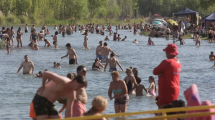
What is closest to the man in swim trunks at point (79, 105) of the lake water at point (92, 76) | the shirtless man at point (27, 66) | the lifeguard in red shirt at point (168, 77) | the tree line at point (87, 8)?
the lifeguard in red shirt at point (168, 77)

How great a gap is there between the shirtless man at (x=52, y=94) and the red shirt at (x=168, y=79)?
1.48m

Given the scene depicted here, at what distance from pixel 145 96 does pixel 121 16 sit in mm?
113694

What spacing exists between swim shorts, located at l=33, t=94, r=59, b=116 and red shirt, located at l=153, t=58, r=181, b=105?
168 cm

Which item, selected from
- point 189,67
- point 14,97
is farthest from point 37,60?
point 14,97

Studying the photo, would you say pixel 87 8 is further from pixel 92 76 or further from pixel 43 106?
pixel 43 106

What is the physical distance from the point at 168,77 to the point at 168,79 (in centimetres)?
4

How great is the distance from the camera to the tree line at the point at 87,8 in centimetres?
8825

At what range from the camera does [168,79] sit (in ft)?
23.0

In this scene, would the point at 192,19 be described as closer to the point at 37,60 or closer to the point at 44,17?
the point at 37,60

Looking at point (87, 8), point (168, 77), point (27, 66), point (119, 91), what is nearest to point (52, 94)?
point (168, 77)

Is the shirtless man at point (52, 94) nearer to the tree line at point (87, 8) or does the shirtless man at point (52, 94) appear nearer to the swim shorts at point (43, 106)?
the swim shorts at point (43, 106)

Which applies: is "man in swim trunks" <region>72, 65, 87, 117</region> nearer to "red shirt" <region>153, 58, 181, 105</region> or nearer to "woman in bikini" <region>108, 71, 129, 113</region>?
"red shirt" <region>153, 58, 181, 105</region>

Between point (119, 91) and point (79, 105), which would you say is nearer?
Answer: point (79, 105)

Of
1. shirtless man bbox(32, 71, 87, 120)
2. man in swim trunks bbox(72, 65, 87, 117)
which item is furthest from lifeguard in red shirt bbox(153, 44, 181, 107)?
shirtless man bbox(32, 71, 87, 120)
